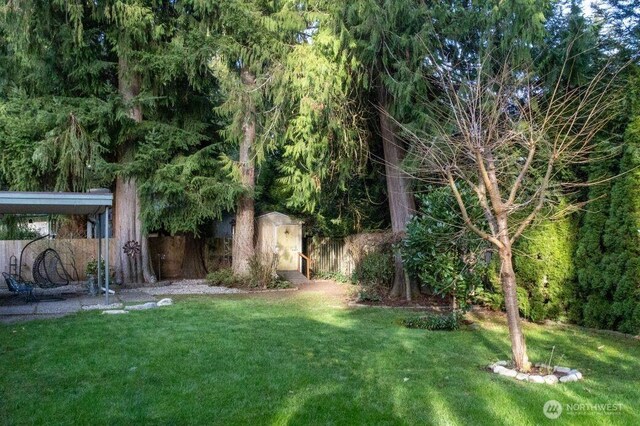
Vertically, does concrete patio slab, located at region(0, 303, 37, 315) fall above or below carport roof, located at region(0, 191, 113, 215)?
below

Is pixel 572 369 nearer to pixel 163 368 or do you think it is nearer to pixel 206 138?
pixel 163 368

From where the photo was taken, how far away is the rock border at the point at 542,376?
15.8 feet

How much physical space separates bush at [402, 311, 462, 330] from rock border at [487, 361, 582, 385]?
2.33 metres

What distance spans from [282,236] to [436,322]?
29.8 ft

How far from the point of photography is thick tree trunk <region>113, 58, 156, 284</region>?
14.6 meters

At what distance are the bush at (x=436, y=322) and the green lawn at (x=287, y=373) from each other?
37 centimetres

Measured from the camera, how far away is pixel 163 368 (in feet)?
17.6

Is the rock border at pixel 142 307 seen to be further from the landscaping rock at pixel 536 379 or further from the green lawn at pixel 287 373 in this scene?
the landscaping rock at pixel 536 379

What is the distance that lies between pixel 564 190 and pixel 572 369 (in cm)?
402

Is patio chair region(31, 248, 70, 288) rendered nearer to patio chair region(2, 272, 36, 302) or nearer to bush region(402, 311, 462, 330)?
patio chair region(2, 272, 36, 302)

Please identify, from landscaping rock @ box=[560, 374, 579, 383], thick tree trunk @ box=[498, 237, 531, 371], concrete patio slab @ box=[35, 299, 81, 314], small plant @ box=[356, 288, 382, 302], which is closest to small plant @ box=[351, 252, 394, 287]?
small plant @ box=[356, 288, 382, 302]

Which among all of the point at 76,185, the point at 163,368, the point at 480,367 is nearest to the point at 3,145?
the point at 76,185

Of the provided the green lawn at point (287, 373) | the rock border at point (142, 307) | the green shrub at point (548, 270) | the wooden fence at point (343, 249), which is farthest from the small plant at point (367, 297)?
the rock border at point (142, 307)

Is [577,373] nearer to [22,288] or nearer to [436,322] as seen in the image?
[436,322]
